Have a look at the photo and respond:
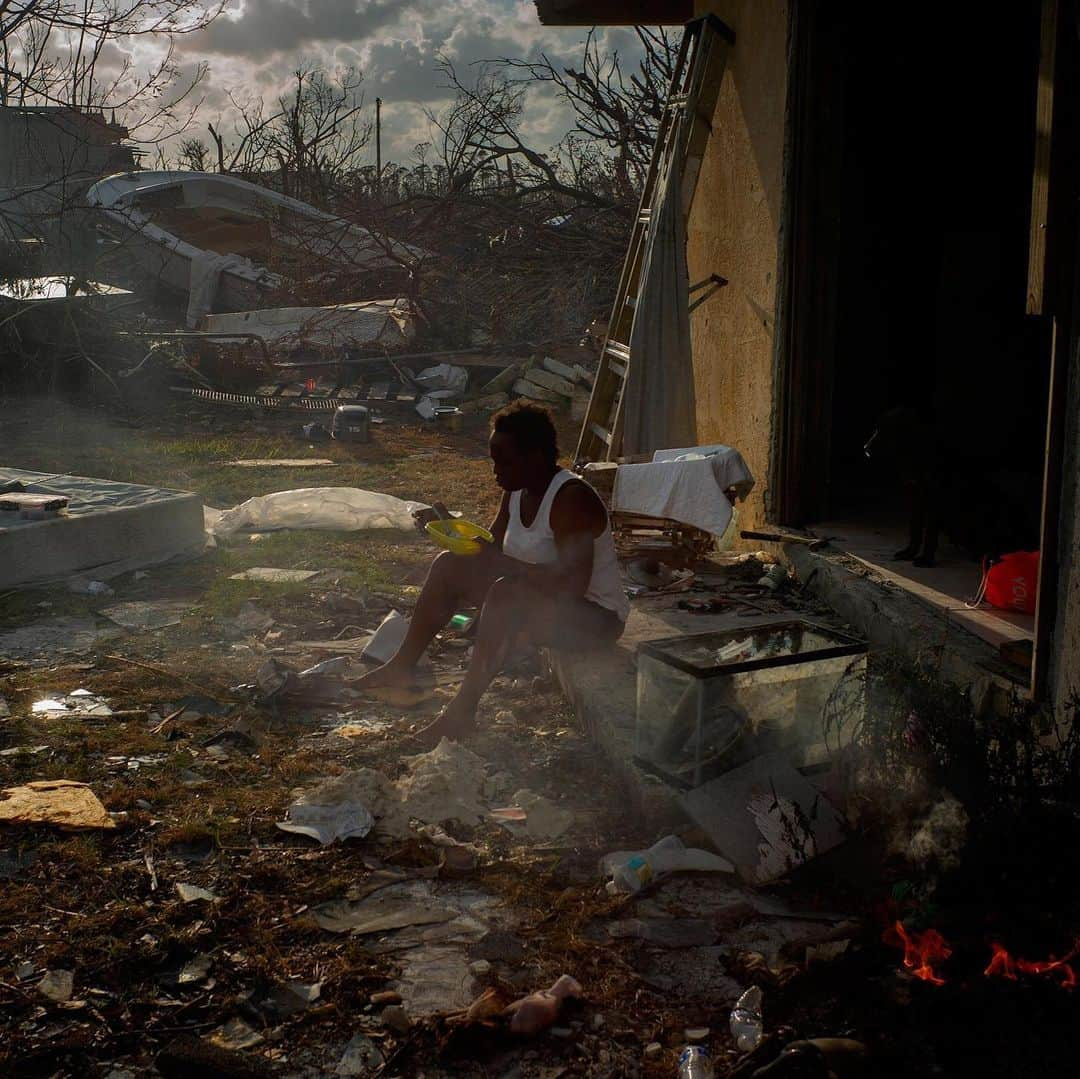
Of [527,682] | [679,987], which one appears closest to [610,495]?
[527,682]

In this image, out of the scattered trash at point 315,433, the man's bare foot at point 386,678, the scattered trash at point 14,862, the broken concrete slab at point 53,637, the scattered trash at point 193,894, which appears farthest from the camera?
the scattered trash at point 315,433

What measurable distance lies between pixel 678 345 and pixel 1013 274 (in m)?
2.47

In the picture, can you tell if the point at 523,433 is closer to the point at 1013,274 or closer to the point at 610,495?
the point at 610,495

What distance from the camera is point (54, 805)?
3387 mm

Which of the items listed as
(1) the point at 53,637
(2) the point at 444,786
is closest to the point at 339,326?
(1) the point at 53,637

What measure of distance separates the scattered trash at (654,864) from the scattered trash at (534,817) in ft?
0.86

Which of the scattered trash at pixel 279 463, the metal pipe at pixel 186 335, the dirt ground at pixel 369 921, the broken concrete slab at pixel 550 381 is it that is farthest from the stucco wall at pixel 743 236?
the metal pipe at pixel 186 335

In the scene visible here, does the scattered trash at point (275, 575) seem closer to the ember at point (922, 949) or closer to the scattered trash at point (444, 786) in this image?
the scattered trash at point (444, 786)

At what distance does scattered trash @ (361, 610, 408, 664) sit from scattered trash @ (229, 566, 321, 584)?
148cm

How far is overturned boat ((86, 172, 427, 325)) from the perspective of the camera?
15562mm

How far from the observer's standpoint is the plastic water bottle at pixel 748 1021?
2.34 m

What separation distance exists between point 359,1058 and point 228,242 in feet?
62.8

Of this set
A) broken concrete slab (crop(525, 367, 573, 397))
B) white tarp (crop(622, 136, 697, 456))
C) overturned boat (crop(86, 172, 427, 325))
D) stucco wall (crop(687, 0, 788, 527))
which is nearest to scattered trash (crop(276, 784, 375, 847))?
stucco wall (crop(687, 0, 788, 527))

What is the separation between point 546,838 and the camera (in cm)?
339
